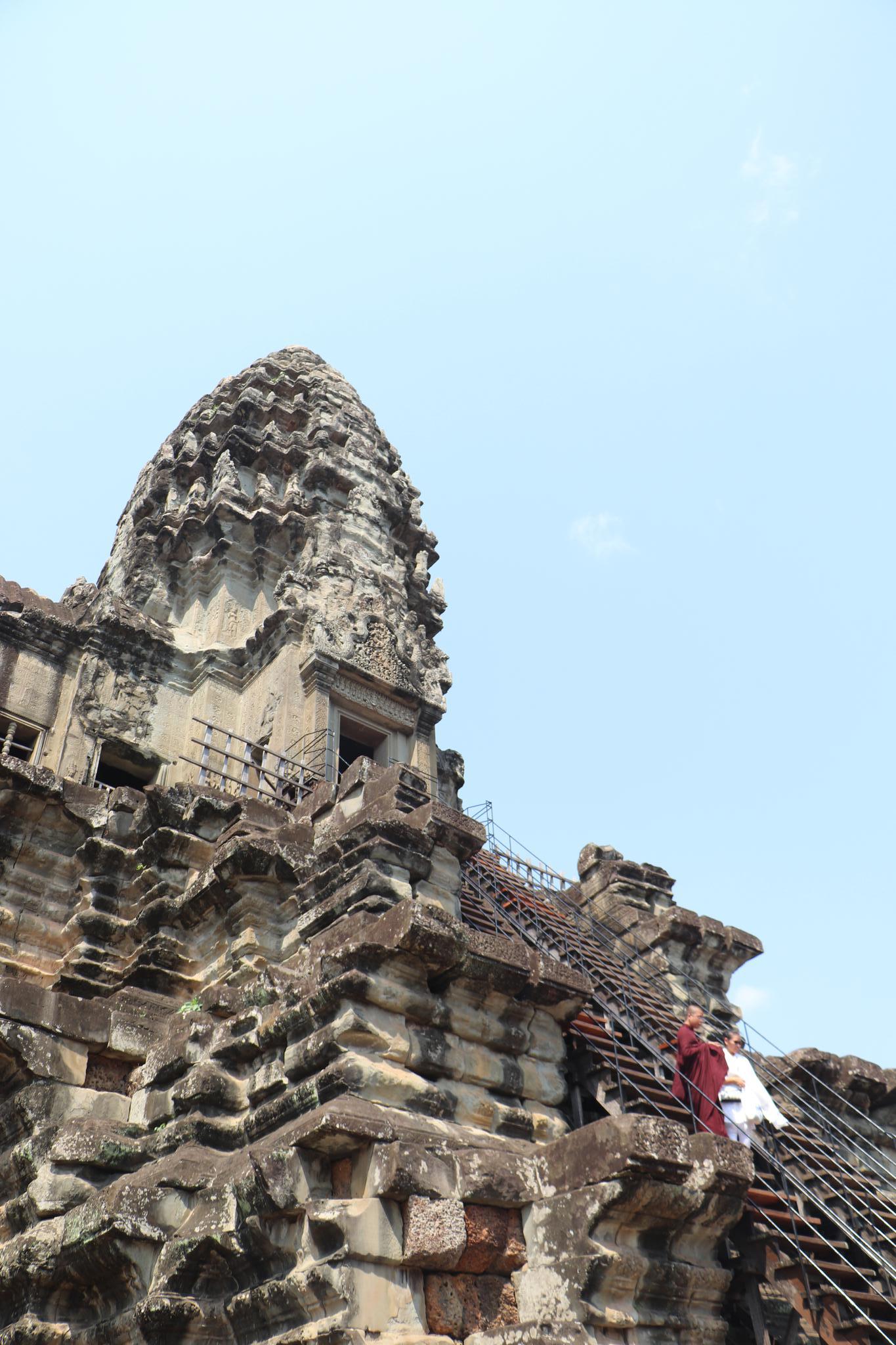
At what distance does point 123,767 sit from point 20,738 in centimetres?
151

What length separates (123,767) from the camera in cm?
1552

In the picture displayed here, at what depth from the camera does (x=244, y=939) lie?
29.7ft

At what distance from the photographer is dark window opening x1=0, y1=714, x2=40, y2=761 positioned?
47.4ft

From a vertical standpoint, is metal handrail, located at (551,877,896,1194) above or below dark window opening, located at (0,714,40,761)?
below

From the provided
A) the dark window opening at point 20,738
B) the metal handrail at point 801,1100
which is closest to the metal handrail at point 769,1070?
the metal handrail at point 801,1100

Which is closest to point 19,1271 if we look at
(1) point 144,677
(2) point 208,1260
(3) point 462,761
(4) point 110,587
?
(2) point 208,1260

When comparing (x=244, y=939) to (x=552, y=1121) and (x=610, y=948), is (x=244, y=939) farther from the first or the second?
(x=610, y=948)

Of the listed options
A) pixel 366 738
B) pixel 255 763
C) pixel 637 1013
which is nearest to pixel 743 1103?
pixel 637 1013

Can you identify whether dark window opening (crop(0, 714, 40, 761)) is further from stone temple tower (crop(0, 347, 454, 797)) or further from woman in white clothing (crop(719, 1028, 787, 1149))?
woman in white clothing (crop(719, 1028, 787, 1149))

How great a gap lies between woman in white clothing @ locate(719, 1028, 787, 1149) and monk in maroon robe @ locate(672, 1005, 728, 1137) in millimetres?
84

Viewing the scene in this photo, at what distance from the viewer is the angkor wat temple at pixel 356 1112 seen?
629 cm

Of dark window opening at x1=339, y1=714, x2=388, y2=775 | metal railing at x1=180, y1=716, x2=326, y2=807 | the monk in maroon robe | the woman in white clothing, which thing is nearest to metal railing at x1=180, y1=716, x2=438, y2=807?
metal railing at x1=180, y1=716, x2=326, y2=807

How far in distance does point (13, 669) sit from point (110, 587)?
6227 mm

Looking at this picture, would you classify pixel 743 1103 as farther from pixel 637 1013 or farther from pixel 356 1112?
pixel 356 1112
